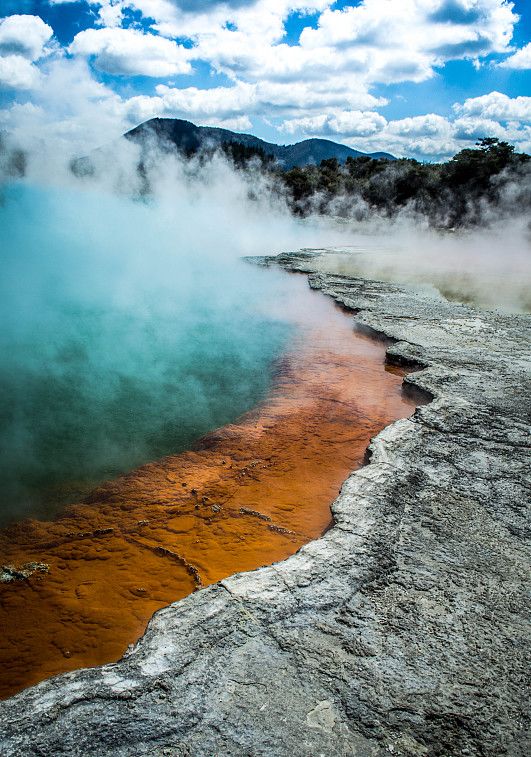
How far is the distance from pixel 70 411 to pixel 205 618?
290 cm

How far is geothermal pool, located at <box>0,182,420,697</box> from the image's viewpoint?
2.21 m

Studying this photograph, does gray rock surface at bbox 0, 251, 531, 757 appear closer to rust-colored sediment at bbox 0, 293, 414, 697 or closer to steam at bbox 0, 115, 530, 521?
rust-colored sediment at bbox 0, 293, 414, 697

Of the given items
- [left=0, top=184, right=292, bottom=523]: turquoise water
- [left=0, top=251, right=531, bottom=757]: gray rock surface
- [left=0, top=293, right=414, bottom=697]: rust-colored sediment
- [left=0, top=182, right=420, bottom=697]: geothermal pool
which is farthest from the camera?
[left=0, top=184, right=292, bottom=523]: turquoise water

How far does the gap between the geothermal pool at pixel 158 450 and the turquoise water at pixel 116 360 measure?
0.07 ft

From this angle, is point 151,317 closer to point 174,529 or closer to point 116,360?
point 116,360

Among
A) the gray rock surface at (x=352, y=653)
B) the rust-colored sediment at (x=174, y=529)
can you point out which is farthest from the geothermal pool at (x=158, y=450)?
the gray rock surface at (x=352, y=653)

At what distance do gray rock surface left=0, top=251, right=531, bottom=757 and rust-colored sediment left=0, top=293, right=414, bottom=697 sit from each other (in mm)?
468

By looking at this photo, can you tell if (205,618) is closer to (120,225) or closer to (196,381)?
(196,381)

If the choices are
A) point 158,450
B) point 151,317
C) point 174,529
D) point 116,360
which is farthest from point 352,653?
point 151,317

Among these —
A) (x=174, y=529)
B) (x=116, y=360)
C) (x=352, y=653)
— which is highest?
(x=116, y=360)

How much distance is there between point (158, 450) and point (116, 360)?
80.7 inches

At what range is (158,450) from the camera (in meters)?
3.55

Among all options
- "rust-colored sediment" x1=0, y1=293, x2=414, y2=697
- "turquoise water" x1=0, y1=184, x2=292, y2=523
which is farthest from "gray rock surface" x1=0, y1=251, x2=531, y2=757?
"turquoise water" x1=0, y1=184, x2=292, y2=523

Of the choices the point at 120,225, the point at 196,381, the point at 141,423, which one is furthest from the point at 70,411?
the point at 120,225
